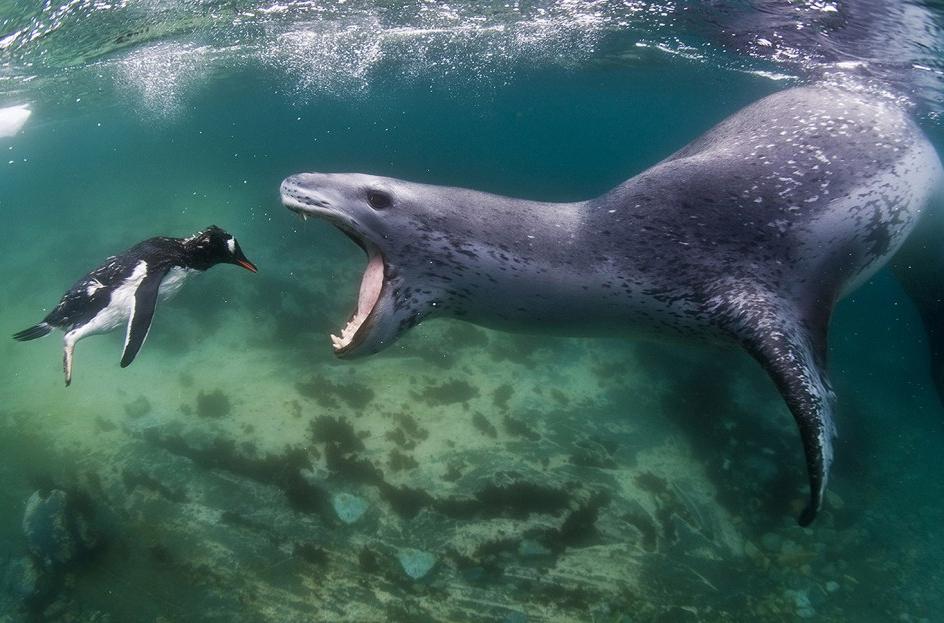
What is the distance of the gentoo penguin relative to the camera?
4.13 metres

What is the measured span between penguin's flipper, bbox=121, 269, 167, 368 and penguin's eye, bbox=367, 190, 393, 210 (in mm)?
2325

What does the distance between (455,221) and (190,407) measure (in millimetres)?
5229

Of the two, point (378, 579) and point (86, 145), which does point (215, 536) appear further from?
point (86, 145)

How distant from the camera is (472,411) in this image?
6.24m

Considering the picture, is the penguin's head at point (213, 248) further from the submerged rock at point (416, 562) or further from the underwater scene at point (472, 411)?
the submerged rock at point (416, 562)

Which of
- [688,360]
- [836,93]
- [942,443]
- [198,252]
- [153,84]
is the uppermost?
[836,93]

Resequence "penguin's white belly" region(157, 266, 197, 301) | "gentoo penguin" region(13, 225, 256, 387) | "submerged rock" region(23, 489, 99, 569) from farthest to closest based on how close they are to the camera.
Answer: "submerged rock" region(23, 489, 99, 569)
"penguin's white belly" region(157, 266, 197, 301)
"gentoo penguin" region(13, 225, 256, 387)

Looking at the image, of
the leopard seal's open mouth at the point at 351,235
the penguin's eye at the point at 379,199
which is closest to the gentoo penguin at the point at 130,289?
the leopard seal's open mouth at the point at 351,235

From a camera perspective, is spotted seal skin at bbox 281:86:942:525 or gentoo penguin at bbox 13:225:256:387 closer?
spotted seal skin at bbox 281:86:942:525

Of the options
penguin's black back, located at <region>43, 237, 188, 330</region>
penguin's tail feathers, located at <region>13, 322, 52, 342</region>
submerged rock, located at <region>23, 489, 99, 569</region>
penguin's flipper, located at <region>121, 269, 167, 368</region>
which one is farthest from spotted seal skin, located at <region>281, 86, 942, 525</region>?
submerged rock, located at <region>23, 489, 99, 569</region>

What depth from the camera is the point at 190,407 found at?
6602 mm

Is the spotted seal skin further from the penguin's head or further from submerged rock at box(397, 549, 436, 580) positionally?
submerged rock at box(397, 549, 436, 580)

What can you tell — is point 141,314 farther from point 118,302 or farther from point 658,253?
point 658,253

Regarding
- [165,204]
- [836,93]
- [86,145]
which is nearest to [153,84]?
[165,204]
